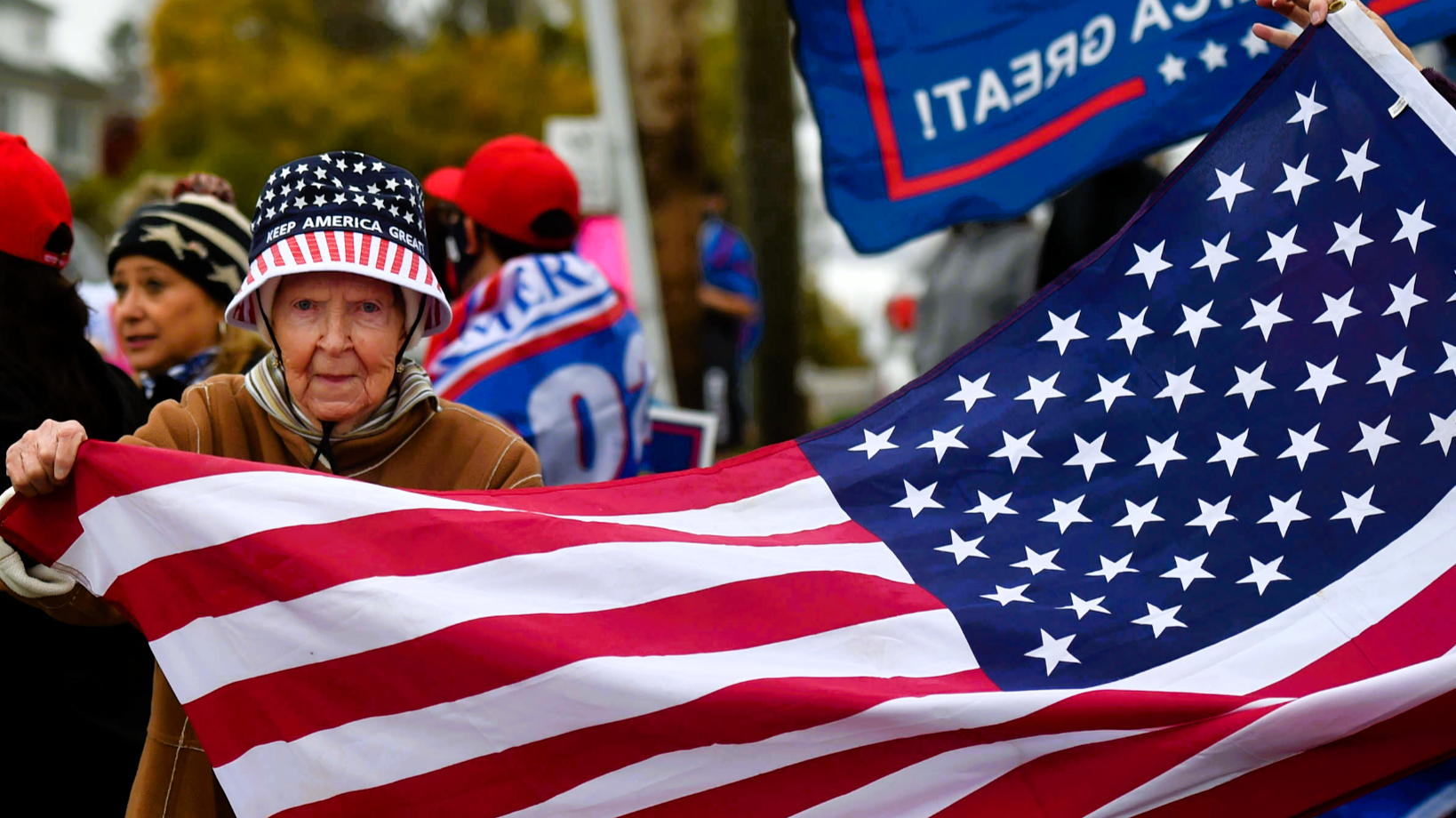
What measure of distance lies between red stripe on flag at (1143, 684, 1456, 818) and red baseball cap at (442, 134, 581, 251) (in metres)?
3.15

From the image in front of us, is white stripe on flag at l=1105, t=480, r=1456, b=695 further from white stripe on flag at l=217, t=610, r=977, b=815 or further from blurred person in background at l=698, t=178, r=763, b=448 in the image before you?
blurred person in background at l=698, t=178, r=763, b=448

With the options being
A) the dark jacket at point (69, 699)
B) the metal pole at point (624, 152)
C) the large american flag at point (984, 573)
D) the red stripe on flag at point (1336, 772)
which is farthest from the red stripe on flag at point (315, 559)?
the metal pole at point (624, 152)

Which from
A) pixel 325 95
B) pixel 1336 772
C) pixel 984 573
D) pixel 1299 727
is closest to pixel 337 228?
pixel 984 573

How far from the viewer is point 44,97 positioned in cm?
5978

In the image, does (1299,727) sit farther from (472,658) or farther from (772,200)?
(772,200)

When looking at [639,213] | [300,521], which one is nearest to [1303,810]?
[300,521]

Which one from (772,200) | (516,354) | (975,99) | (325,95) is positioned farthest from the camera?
(325,95)

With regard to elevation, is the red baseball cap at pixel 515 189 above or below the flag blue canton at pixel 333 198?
above

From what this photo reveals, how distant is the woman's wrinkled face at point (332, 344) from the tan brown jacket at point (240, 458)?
0.08 meters

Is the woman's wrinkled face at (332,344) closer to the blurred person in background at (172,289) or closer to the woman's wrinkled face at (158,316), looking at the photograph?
the blurred person in background at (172,289)

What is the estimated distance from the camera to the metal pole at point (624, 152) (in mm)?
8172

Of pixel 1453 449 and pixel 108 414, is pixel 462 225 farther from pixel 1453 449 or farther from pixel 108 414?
pixel 1453 449

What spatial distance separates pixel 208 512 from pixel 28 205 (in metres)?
1.16

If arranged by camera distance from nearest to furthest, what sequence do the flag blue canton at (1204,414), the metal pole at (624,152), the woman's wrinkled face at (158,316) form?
the flag blue canton at (1204,414)
the woman's wrinkled face at (158,316)
the metal pole at (624,152)
